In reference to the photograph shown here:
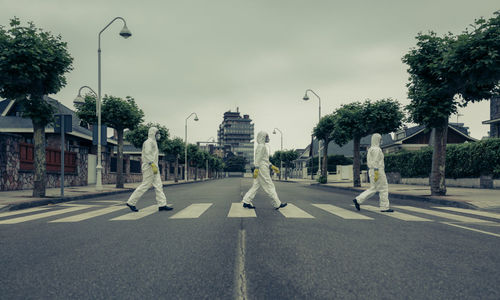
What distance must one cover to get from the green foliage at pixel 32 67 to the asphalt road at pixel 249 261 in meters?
7.34

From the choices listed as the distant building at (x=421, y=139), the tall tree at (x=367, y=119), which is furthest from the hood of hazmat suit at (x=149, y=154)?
the distant building at (x=421, y=139)

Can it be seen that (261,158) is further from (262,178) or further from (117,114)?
(117,114)

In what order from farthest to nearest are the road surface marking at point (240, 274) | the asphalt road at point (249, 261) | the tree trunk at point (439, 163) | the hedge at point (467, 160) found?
the hedge at point (467, 160), the tree trunk at point (439, 163), the asphalt road at point (249, 261), the road surface marking at point (240, 274)

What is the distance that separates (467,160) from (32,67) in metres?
22.7

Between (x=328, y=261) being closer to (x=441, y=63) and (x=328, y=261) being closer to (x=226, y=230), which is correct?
(x=226, y=230)

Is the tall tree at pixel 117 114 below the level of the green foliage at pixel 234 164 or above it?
above

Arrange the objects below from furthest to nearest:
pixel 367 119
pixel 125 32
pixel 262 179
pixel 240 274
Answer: pixel 367 119
pixel 125 32
pixel 262 179
pixel 240 274

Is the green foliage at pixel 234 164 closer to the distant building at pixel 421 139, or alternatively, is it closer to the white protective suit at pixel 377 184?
the distant building at pixel 421 139

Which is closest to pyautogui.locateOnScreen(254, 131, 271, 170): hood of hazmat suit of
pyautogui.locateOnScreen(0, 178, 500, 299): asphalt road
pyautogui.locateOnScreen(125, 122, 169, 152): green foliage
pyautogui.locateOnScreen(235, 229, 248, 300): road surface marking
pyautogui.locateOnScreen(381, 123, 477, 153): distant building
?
pyautogui.locateOnScreen(0, 178, 500, 299): asphalt road

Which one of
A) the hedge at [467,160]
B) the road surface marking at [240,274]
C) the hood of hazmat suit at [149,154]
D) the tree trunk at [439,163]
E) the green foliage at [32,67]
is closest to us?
the road surface marking at [240,274]

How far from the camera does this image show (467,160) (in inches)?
865

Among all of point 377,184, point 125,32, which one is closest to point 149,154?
point 377,184

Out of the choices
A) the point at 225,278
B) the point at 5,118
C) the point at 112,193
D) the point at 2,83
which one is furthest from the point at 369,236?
the point at 5,118

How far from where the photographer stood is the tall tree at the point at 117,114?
22109 millimetres
